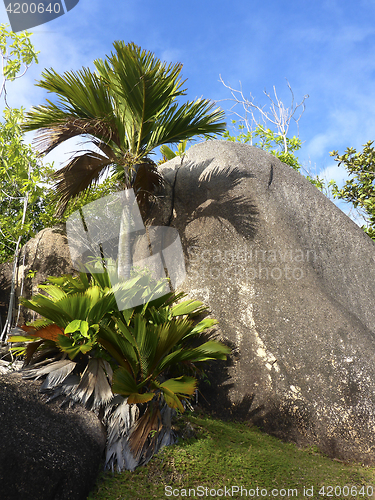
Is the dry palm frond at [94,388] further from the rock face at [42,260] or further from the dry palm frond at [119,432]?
the rock face at [42,260]

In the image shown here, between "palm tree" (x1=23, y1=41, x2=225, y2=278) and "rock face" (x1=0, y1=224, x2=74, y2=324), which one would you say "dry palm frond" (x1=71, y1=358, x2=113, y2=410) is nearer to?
"palm tree" (x1=23, y1=41, x2=225, y2=278)

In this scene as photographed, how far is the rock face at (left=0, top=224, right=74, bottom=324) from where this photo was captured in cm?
639

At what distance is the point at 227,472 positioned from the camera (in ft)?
10.1

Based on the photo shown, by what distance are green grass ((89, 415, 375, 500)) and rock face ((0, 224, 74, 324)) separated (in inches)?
158

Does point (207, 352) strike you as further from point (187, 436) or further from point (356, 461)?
point (356, 461)

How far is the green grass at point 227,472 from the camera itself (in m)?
2.87

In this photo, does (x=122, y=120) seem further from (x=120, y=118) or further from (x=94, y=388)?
(x=94, y=388)

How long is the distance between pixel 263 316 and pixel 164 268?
1864 mm

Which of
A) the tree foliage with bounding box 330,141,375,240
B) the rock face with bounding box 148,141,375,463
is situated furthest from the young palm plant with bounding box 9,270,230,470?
the tree foliage with bounding box 330,141,375,240

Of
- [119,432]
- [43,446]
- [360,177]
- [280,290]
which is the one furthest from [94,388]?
[360,177]

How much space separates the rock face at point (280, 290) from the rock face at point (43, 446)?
2.02 meters

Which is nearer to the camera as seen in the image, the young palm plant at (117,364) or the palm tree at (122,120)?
the young palm plant at (117,364)

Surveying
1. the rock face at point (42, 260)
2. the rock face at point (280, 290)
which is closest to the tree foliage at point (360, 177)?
the rock face at point (280, 290)

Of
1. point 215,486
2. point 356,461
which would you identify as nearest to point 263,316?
point 356,461
